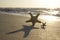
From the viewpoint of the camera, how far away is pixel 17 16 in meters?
1.47

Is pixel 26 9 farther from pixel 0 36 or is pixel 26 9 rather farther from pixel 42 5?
pixel 0 36

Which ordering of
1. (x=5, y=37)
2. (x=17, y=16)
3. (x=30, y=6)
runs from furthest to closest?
(x=30, y=6) → (x=17, y=16) → (x=5, y=37)

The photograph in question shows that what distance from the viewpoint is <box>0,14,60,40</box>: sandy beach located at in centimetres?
124

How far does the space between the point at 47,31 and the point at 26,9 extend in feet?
Answer: 1.10

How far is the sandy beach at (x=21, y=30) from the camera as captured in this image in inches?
48.6

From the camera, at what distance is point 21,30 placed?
4.29ft

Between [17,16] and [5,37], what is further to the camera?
[17,16]

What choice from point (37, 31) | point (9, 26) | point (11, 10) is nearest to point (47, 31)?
point (37, 31)

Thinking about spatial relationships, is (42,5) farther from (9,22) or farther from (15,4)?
(9,22)

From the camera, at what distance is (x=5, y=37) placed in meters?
1.21

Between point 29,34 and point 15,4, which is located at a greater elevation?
point 15,4

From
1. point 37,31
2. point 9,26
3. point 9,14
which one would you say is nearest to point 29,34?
point 37,31

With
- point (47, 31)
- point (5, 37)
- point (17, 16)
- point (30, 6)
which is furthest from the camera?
point (30, 6)

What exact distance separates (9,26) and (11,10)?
226mm
